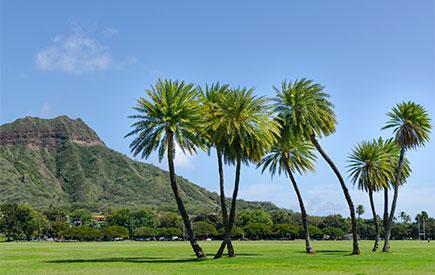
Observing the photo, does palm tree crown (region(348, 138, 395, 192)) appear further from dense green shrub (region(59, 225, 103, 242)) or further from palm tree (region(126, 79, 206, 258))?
dense green shrub (region(59, 225, 103, 242))

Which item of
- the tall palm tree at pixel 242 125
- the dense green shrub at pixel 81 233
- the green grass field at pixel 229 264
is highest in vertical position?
the tall palm tree at pixel 242 125

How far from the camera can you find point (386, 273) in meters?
35.8

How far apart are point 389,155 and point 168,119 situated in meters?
40.6

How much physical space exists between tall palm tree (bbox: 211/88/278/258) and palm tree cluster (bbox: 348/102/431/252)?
75.4 ft

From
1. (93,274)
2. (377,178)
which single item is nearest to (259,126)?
(93,274)

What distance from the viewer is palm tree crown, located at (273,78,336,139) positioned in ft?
208

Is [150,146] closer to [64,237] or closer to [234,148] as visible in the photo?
[234,148]

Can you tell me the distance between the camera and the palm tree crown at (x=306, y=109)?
6344 centimetres

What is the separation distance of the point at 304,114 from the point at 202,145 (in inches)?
514

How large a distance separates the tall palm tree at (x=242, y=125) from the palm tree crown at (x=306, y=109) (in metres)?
6.52

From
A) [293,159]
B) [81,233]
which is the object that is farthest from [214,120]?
[81,233]

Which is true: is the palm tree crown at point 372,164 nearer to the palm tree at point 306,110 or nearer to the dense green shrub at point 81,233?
the palm tree at point 306,110

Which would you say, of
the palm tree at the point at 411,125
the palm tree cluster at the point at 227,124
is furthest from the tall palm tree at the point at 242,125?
the palm tree at the point at 411,125

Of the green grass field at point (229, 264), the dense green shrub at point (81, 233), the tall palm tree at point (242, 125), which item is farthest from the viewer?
the dense green shrub at point (81, 233)
